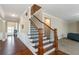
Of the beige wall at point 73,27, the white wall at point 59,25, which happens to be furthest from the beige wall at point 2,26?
the beige wall at point 73,27

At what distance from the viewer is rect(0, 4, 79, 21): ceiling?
1.89m

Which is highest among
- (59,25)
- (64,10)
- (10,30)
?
(64,10)

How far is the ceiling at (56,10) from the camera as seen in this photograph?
1.89 meters

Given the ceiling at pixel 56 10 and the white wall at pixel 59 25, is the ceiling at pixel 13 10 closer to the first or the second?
the ceiling at pixel 56 10

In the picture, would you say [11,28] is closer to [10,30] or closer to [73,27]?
[10,30]

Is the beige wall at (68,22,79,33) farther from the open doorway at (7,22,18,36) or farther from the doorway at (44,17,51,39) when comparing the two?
the open doorway at (7,22,18,36)

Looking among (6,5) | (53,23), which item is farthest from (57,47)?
(6,5)

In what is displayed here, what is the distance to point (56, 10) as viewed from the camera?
197cm

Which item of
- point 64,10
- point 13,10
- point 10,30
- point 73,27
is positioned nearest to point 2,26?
point 10,30

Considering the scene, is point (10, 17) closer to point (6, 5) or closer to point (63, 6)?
point (6, 5)

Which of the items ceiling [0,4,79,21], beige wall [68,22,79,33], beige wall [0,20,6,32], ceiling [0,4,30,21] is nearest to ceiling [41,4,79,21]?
ceiling [0,4,79,21]

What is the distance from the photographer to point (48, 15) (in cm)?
202

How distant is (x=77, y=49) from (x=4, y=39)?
64.9 inches

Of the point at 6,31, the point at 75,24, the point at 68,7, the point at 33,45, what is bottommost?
the point at 33,45
